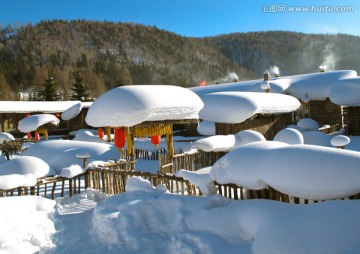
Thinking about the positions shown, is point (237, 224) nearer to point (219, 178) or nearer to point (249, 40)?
point (219, 178)

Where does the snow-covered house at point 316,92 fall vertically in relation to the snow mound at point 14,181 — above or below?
above

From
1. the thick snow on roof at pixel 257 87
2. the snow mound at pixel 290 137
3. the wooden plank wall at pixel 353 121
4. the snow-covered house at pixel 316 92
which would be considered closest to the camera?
the snow mound at pixel 290 137

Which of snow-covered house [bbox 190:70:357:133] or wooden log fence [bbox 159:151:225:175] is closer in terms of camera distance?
wooden log fence [bbox 159:151:225:175]

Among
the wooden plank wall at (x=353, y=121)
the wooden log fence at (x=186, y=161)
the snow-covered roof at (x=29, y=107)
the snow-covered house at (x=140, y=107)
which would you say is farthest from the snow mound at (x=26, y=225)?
the snow-covered roof at (x=29, y=107)

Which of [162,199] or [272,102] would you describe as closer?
[162,199]

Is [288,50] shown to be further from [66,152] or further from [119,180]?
[119,180]

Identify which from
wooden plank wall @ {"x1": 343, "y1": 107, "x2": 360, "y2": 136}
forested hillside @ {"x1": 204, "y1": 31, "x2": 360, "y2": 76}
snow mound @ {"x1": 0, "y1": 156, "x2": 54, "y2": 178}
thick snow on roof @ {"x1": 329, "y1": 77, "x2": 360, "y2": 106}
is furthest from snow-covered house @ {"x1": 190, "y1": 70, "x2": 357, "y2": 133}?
forested hillside @ {"x1": 204, "y1": 31, "x2": 360, "y2": 76}

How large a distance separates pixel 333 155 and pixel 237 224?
1666 millimetres

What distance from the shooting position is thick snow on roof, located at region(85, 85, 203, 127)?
6.95 meters

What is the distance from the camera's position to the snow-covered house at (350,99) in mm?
15453

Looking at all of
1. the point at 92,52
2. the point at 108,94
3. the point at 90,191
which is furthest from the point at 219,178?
the point at 92,52

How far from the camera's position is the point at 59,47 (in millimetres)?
97562

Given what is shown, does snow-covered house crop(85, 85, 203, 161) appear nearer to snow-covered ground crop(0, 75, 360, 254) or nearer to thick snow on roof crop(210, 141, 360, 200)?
snow-covered ground crop(0, 75, 360, 254)

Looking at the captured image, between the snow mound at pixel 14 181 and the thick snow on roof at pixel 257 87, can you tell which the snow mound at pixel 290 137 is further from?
the thick snow on roof at pixel 257 87
